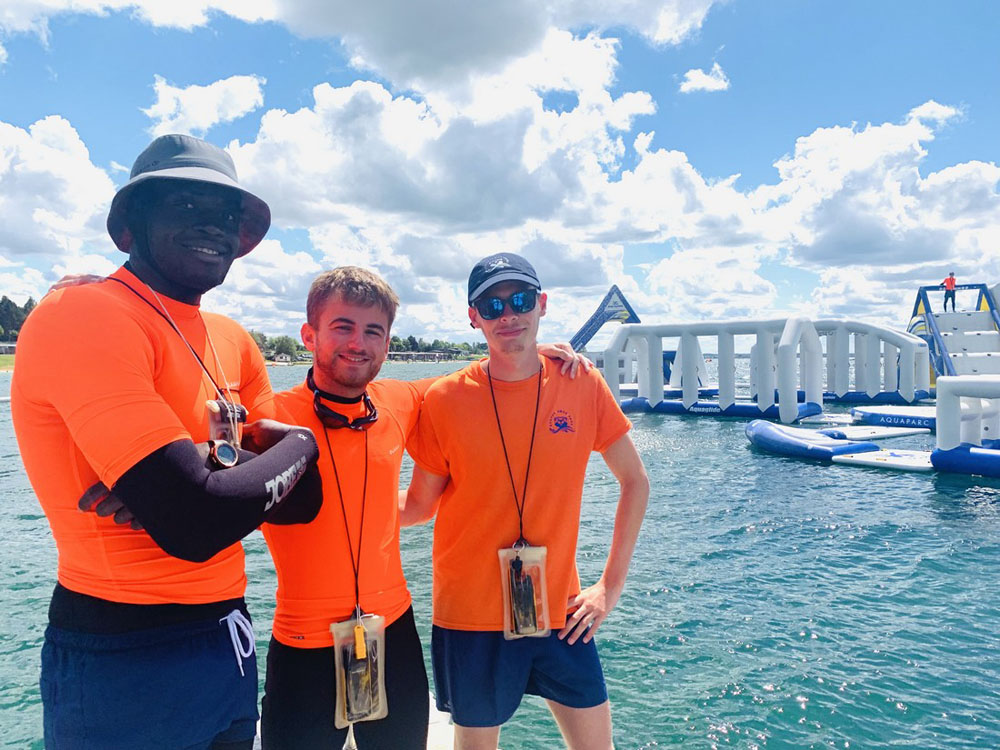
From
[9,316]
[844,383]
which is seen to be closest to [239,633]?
[844,383]

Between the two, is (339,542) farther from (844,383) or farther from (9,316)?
(9,316)

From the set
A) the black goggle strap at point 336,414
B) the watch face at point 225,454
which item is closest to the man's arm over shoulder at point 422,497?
the black goggle strap at point 336,414

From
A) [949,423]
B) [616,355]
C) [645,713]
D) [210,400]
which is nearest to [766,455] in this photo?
[949,423]

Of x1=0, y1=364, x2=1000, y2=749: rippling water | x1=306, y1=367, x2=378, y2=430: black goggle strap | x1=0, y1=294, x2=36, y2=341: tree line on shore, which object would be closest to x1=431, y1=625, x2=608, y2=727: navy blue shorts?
x1=306, y1=367, x2=378, y2=430: black goggle strap

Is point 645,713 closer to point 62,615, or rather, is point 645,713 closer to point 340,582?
point 340,582

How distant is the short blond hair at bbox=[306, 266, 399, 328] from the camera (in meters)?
2.34

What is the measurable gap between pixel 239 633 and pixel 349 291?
1.15 meters

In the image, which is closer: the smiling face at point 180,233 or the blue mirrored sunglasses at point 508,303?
the smiling face at point 180,233

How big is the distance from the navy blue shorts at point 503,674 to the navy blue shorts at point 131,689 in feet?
3.17

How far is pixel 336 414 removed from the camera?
7.55 feet

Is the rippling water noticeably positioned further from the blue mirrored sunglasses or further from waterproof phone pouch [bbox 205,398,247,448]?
waterproof phone pouch [bbox 205,398,247,448]

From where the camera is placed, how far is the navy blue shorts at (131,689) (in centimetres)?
162

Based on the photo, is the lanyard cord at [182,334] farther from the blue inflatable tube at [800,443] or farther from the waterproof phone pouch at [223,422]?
the blue inflatable tube at [800,443]

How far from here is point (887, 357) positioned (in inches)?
1238
